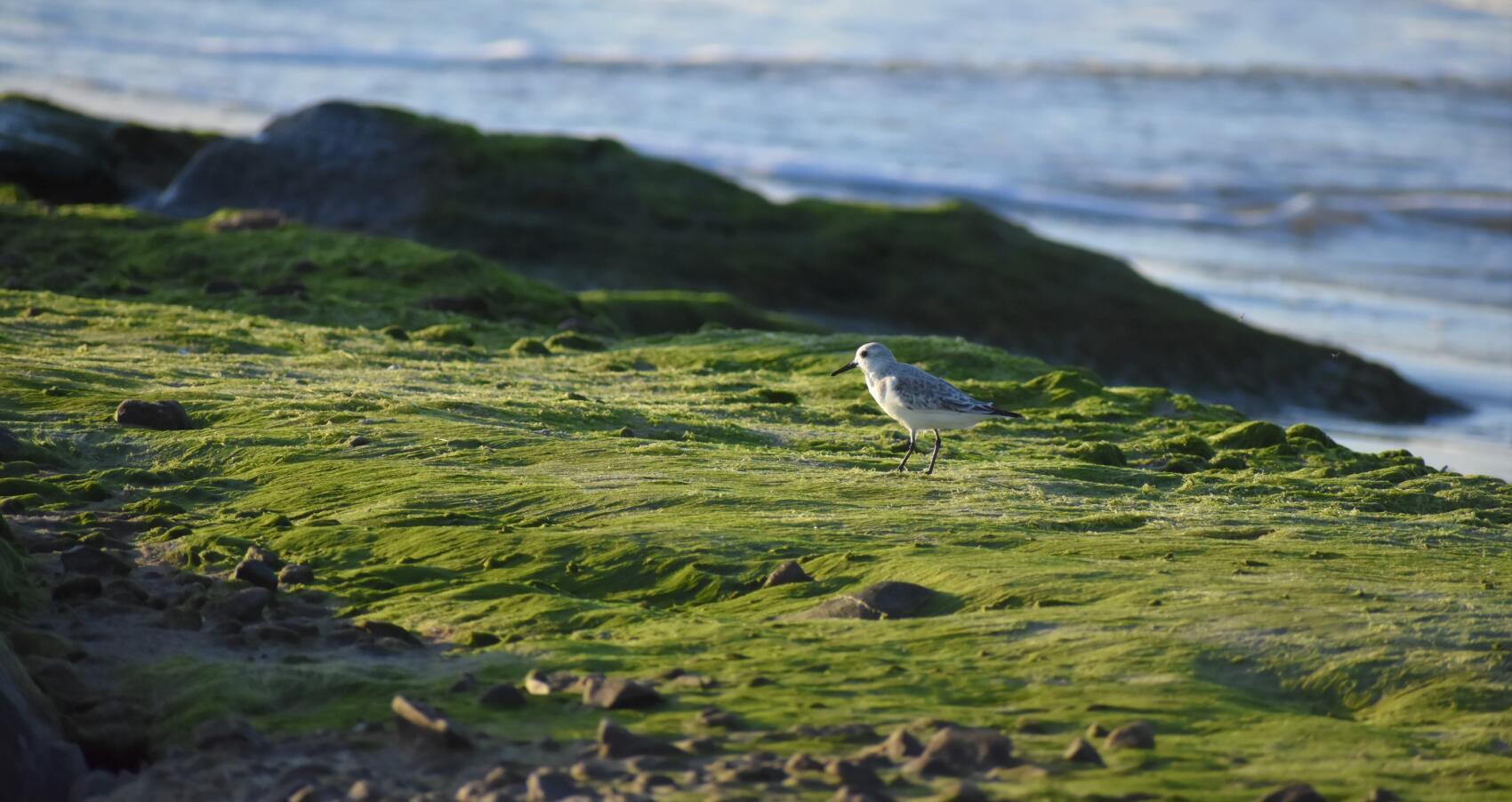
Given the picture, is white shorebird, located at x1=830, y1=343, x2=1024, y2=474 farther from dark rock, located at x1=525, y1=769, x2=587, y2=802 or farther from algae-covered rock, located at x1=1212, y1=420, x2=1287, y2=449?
dark rock, located at x1=525, y1=769, x2=587, y2=802

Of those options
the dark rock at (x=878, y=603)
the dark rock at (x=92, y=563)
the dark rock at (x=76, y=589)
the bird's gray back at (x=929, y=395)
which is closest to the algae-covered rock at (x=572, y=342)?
the bird's gray back at (x=929, y=395)

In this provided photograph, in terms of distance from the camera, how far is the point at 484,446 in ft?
39.7

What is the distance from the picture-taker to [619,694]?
7.35 meters

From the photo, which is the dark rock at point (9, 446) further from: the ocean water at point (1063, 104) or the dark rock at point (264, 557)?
the ocean water at point (1063, 104)

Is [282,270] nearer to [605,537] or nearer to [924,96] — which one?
[605,537]

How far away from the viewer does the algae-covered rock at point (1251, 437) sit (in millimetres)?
14305

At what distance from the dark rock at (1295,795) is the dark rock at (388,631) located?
13.0 ft

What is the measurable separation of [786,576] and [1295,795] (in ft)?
10.9

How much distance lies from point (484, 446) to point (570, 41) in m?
61.9

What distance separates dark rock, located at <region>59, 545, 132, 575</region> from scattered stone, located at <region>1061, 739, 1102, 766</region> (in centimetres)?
503

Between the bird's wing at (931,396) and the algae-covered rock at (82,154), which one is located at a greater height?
the algae-covered rock at (82,154)

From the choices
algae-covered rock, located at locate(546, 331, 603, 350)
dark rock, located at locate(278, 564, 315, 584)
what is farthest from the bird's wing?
algae-covered rock, located at locate(546, 331, 603, 350)

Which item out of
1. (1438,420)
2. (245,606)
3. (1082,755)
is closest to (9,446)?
(245,606)

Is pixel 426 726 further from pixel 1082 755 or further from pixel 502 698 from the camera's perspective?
pixel 1082 755
